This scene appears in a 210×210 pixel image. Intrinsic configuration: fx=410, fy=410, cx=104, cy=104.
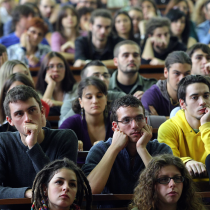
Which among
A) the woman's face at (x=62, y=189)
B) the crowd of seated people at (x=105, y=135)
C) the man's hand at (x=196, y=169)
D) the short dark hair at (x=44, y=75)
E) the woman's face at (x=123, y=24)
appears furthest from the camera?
the woman's face at (x=123, y=24)

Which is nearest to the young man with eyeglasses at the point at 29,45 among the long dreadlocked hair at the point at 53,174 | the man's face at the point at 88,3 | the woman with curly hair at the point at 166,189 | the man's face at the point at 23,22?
the man's face at the point at 23,22

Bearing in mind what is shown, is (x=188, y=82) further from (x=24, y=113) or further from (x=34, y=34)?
(x=34, y=34)

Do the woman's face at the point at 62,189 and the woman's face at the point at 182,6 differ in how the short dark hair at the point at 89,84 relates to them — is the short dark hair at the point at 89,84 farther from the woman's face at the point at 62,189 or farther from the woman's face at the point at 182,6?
the woman's face at the point at 182,6

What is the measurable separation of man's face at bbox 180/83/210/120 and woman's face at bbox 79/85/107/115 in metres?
0.57

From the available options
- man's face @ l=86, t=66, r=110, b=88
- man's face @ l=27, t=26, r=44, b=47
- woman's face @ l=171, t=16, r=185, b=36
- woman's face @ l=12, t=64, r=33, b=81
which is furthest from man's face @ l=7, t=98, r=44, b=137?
woman's face @ l=171, t=16, r=185, b=36

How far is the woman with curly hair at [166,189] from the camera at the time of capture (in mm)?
1706

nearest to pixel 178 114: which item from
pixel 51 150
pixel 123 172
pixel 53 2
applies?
pixel 123 172

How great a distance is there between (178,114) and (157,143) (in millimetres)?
Result: 321

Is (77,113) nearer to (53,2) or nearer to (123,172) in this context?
(123,172)

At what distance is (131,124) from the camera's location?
200 centimetres

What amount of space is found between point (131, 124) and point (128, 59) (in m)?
1.46

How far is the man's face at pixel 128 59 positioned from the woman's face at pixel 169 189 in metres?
1.70

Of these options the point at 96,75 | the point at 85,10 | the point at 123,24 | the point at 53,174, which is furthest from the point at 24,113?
the point at 85,10

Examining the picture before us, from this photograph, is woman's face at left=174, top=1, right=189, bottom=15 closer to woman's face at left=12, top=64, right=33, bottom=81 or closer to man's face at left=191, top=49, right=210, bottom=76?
man's face at left=191, top=49, right=210, bottom=76
